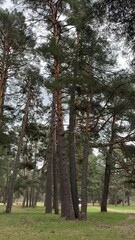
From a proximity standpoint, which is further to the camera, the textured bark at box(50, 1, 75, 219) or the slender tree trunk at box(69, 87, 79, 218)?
the slender tree trunk at box(69, 87, 79, 218)

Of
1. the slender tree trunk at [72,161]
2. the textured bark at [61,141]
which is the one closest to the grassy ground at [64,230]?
the textured bark at [61,141]

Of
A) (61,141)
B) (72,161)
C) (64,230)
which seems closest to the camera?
(64,230)

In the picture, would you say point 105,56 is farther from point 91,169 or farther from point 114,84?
point 91,169

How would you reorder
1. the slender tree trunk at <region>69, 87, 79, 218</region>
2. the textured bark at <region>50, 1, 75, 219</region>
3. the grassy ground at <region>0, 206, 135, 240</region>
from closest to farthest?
the grassy ground at <region>0, 206, 135, 240</region>, the textured bark at <region>50, 1, 75, 219</region>, the slender tree trunk at <region>69, 87, 79, 218</region>

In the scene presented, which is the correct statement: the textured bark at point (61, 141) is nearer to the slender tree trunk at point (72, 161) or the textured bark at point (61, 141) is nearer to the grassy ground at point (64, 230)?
the slender tree trunk at point (72, 161)

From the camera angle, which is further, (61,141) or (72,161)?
(72,161)

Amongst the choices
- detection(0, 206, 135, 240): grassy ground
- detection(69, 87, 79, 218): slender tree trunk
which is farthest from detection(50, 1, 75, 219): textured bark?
detection(0, 206, 135, 240): grassy ground

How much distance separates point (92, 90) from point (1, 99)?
6.28 meters

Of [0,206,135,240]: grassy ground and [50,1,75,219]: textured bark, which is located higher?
[50,1,75,219]: textured bark

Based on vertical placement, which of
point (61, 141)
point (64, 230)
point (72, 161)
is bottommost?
point (64, 230)

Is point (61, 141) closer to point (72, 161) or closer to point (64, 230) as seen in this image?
point (72, 161)

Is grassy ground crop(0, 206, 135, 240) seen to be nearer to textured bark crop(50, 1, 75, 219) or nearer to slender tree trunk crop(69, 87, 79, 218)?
textured bark crop(50, 1, 75, 219)

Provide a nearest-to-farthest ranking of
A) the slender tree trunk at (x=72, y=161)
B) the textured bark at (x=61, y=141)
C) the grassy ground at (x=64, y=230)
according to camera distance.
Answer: the grassy ground at (x=64, y=230)
the textured bark at (x=61, y=141)
the slender tree trunk at (x=72, y=161)

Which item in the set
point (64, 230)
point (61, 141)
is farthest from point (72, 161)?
point (64, 230)
